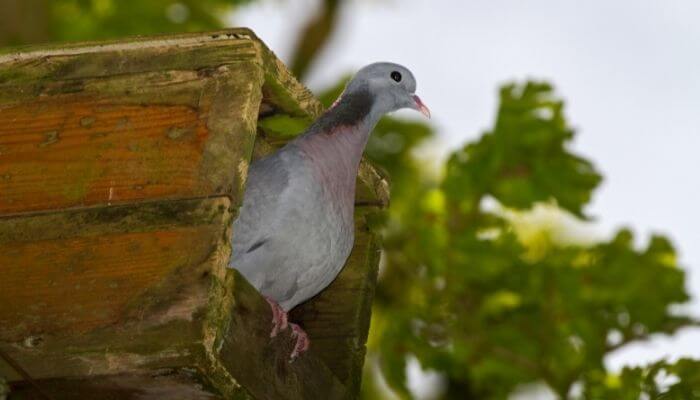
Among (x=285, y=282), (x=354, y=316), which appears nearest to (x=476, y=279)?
(x=354, y=316)

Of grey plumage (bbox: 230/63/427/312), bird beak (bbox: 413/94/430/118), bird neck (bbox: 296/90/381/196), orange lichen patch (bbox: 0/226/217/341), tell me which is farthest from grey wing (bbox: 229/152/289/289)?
bird beak (bbox: 413/94/430/118)

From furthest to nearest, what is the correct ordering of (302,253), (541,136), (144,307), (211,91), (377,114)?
(541,136) < (377,114) < (302,253) < (211,91) < (144,307)

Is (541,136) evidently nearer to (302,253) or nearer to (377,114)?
(377,114)

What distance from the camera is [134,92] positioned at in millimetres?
4781

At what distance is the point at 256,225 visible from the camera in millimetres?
5027

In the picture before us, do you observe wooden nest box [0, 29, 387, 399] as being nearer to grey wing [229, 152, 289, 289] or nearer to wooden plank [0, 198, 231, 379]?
wooden plank [0, 198, 231, 379]

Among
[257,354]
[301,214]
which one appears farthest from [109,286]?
[301,214]

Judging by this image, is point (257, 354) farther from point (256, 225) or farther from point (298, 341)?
point (256, 225)

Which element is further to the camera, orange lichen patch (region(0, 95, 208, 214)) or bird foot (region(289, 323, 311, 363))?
bird foot (region(289, 323, 311, 363))

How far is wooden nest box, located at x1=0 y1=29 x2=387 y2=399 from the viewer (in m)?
4.24

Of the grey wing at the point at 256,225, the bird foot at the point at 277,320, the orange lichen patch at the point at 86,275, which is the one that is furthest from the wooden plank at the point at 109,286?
the grey wing at the point at 256,225

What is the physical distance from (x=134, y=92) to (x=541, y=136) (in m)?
3.50

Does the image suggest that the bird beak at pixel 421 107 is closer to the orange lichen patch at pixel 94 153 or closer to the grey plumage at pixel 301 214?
the grey plumage at pixel 301 214

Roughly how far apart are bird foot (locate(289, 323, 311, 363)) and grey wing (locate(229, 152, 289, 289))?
276 mm
